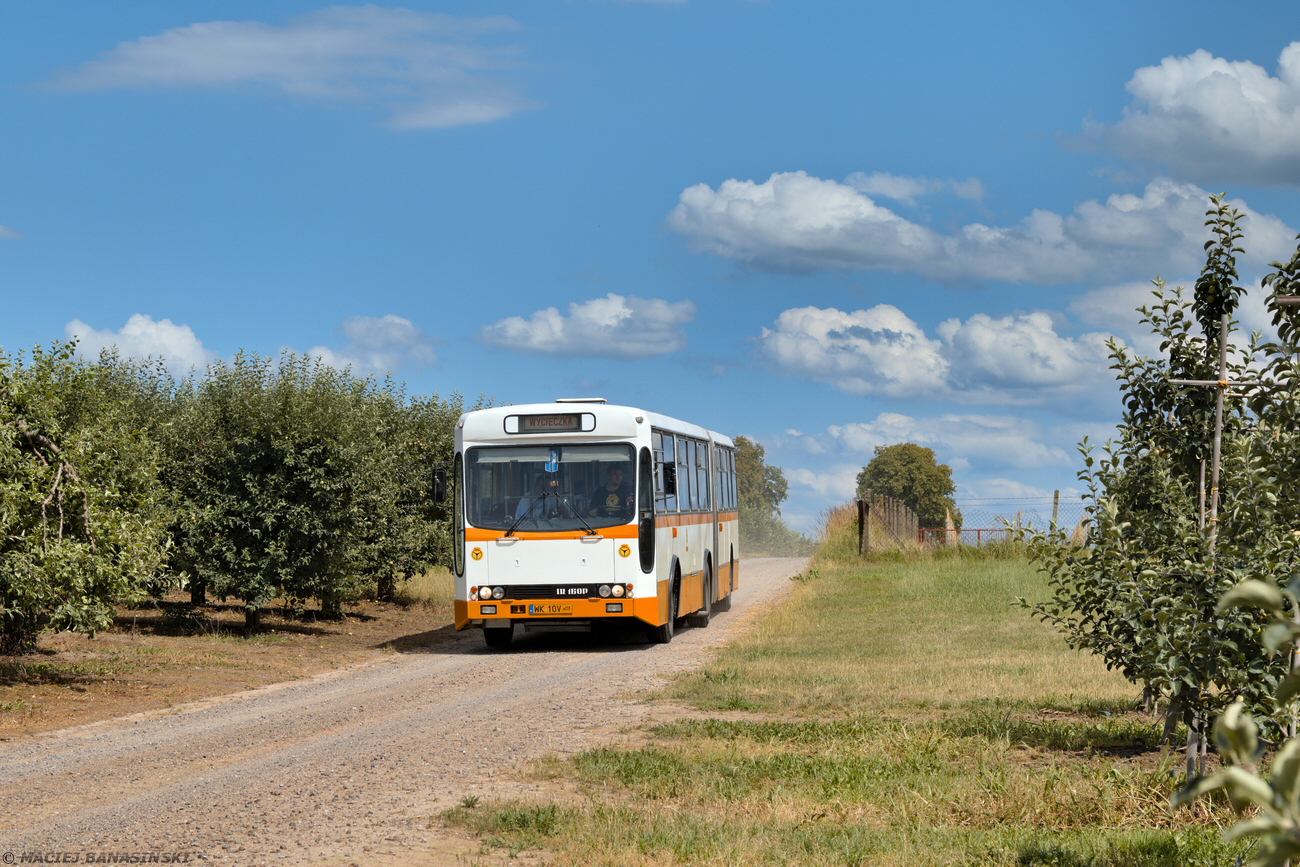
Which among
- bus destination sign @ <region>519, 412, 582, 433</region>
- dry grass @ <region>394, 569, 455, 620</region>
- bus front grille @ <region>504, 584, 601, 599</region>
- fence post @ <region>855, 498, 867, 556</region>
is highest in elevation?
bus destination sign @ <region>519, 412, 582, 433</region>

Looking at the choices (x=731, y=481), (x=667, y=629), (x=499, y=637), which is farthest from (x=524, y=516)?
(x=731, y=481)

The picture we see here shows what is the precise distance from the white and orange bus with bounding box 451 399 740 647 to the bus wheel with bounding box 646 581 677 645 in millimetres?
299

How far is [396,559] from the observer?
976 inches

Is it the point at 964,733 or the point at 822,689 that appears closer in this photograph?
the point at 964,733

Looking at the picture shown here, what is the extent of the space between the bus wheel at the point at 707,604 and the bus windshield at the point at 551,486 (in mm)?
5436

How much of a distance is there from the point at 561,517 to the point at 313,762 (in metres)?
8.33

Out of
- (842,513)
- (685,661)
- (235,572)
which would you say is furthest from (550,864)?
(842,513)

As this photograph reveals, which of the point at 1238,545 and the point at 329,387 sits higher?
the point at 329,387

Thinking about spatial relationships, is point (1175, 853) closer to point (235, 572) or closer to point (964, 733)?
point (964, 733)

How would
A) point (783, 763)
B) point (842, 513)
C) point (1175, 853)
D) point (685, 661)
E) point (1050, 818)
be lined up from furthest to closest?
point (842, 513), point (685, 661), point (783, 763), point (1050, 818), point (1175, 853)

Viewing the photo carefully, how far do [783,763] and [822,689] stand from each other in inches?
167

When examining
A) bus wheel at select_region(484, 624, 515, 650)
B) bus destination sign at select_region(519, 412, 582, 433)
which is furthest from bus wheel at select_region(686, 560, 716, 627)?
bus destination sign at select_region(519, 412, 582, 433)

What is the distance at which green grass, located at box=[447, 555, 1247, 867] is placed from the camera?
20.2ft

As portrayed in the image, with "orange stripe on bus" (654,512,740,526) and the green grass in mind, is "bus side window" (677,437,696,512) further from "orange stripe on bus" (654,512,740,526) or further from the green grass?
the green grass
